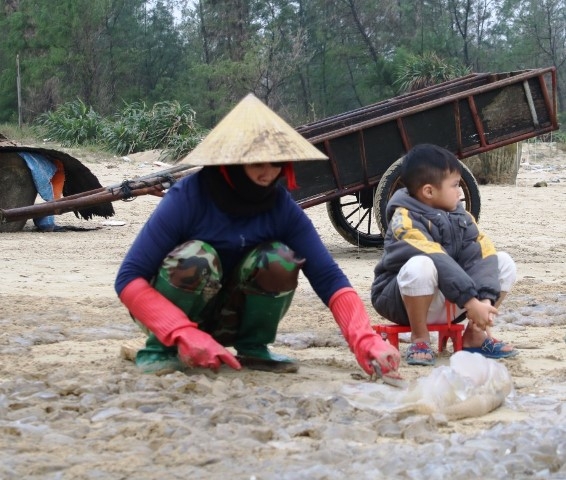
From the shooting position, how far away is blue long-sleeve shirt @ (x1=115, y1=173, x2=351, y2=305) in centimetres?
391

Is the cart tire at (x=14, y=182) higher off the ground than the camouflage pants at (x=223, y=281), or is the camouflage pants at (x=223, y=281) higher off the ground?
the cart tire at (x=14, y=182)

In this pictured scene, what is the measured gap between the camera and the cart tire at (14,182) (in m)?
11.4

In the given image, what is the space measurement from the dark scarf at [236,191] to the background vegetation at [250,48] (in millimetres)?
28134

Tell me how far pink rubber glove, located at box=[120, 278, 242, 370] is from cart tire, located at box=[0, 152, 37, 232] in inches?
310

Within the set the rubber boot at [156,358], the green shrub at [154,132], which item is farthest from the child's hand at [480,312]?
the green shrub at [154,132]

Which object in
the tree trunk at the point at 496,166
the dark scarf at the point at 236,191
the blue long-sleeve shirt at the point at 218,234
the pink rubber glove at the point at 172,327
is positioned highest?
the dark scarf at the point at 236,191

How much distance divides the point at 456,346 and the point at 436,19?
36316 mm

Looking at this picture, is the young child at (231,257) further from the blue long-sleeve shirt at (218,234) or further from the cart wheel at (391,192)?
the cart wheel at (391,192)

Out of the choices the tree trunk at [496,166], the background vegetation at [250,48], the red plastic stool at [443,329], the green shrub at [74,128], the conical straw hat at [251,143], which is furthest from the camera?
the background vegetation at [250,48]

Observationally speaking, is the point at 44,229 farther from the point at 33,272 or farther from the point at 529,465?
the point at 529,465

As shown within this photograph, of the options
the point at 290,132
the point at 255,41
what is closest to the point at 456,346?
the point at 290,132

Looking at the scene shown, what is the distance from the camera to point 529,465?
286cm

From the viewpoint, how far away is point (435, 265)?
14.7 feet

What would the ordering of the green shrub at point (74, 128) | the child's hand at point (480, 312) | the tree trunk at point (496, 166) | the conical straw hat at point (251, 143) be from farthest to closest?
the green shrub at point (74, 128), the tree trunk at point (496, 166), the child's hand at point (480, 312), the conical straw hat at point (251, 143)
